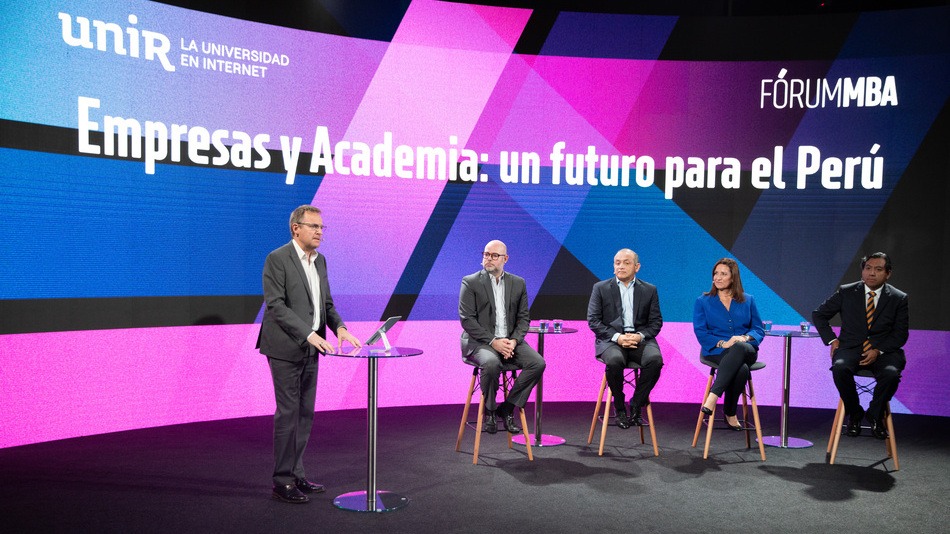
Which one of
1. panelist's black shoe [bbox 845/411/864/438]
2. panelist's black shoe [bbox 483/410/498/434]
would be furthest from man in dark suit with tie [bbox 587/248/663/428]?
panelist's black shoe [bbox 845/411/864/438]

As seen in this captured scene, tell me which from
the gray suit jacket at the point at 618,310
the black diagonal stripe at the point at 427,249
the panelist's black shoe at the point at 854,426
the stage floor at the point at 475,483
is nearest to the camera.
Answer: the stage floor at the point at 475,483

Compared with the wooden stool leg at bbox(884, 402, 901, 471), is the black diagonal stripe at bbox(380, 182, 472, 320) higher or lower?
higher

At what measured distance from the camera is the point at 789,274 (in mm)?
6820

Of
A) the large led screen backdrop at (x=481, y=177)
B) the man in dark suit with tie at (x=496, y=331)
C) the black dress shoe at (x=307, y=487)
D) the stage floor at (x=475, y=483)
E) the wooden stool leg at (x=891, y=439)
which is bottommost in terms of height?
the stage floor at (x=475, y=483)

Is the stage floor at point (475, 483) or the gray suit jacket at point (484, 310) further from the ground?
the gray suit jacket at point (484, 310)

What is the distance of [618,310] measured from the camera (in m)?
5.38

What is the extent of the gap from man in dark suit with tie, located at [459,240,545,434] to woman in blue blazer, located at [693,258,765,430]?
1.16 meters

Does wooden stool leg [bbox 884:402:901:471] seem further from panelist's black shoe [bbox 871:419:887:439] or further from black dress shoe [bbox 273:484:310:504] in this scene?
black dress shoe [bbox 273:484:310:504]

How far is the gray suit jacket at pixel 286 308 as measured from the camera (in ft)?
12.6

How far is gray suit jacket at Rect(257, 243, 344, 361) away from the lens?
12.6ft

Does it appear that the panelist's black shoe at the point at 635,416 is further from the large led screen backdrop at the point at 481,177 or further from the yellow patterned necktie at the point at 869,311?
the large led screen backdrop at the point at 481,177

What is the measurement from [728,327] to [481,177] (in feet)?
8.17

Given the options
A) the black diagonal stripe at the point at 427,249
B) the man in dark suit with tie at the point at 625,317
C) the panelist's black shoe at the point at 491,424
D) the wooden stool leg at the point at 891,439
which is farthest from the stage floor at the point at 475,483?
the black diagonal stripe at the point at 427,249

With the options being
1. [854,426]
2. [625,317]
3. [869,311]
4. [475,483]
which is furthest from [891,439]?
[475,483]
